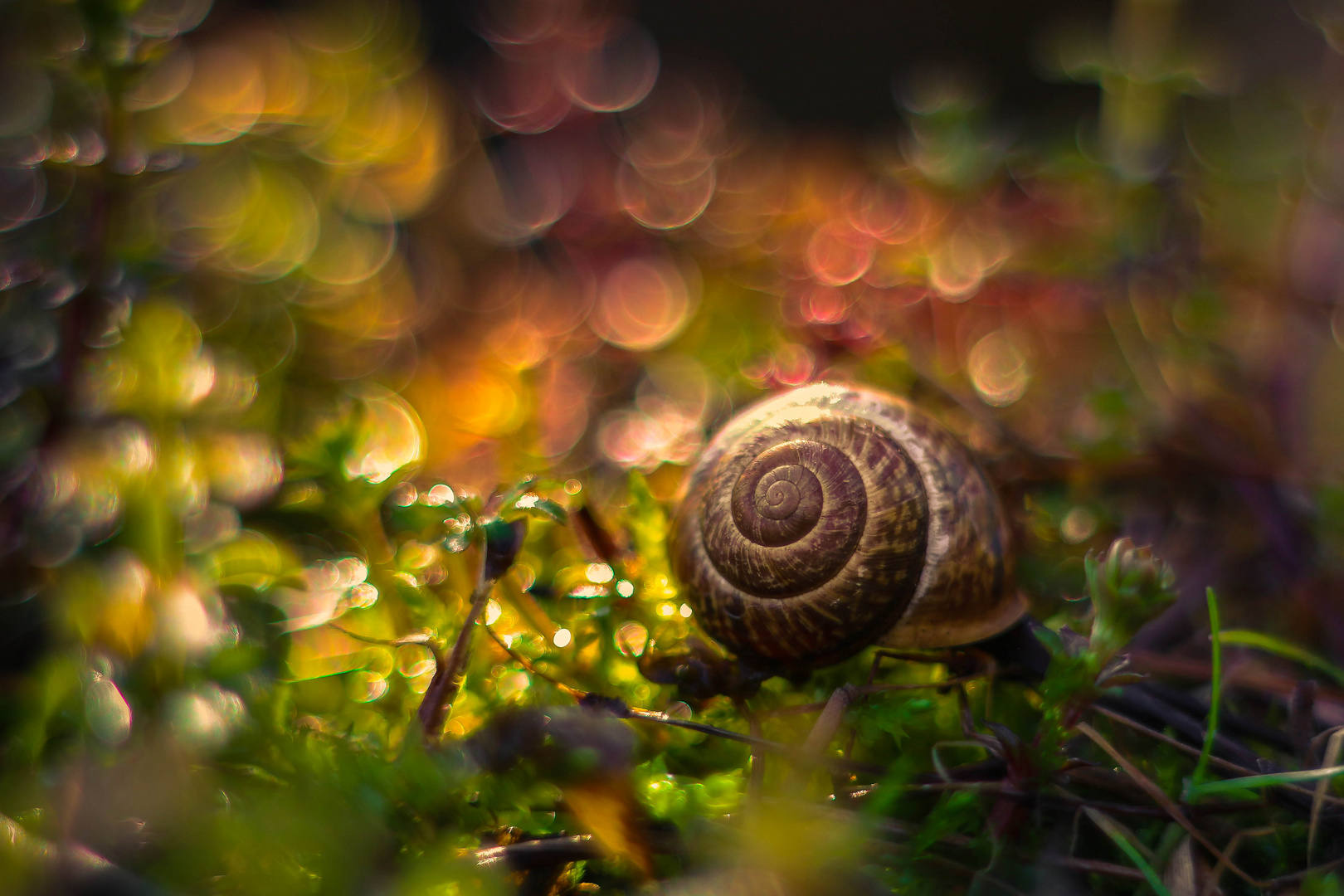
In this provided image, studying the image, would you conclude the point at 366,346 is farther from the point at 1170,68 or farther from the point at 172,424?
the point at 1170,68

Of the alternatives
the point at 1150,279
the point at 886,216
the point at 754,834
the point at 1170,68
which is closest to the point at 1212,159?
the point at 1170,68

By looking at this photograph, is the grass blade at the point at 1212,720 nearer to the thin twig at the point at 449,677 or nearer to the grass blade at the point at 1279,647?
the grass blade at the point at 1279,647

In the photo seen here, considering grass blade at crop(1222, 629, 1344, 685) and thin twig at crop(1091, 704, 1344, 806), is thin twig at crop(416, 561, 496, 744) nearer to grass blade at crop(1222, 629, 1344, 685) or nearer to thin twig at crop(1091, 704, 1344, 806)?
thin twig at crop(1091, 704, 1344, 806)

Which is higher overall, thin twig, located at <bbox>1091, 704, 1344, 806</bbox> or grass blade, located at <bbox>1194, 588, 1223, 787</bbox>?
grass blade, located at <bbox>1194, 588, 1223, 787</bbox>

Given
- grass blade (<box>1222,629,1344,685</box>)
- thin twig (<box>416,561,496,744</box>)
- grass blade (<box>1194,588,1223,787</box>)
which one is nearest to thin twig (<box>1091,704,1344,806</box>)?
grass blade (<box>1194,588,1223,787</box>)

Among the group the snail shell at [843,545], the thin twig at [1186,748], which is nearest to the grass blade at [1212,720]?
the thin twig at [1186,748]

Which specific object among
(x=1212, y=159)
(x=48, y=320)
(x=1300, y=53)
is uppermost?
(x=1300, y=53)
